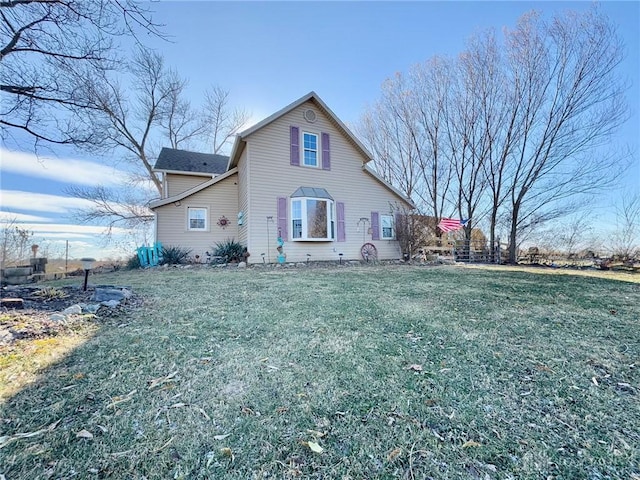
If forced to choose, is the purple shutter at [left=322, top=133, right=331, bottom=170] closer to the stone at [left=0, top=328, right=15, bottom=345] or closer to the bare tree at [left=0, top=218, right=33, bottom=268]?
the stone at [left=0, top=328, right=15, bottom=345]

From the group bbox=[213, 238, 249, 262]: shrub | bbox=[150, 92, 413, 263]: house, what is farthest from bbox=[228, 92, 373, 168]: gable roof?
bbox=[213, 238, 249, 262]: shrub

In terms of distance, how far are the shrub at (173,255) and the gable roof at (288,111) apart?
4236 mm

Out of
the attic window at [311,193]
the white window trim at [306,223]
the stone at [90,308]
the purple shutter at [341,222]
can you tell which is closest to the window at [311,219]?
the white window trim at [306,223]

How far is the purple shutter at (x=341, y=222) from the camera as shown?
10.9 meters

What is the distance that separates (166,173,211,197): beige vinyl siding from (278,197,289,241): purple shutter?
5.99m

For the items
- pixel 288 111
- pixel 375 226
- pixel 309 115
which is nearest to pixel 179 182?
pixel 288 111

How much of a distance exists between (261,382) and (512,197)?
50.7ft

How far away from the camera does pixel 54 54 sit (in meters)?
4.28

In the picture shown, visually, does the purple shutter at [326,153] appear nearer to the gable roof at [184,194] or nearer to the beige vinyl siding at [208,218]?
the gable roof at [184,194]

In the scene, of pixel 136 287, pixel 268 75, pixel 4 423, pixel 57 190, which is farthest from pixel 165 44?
pixel 57 190

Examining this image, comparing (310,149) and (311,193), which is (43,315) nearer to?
(311,193)

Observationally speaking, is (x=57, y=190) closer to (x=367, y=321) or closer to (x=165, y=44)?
(x=165, y=44)

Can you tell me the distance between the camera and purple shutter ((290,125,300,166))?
406 inches

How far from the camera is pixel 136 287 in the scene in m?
5.18
